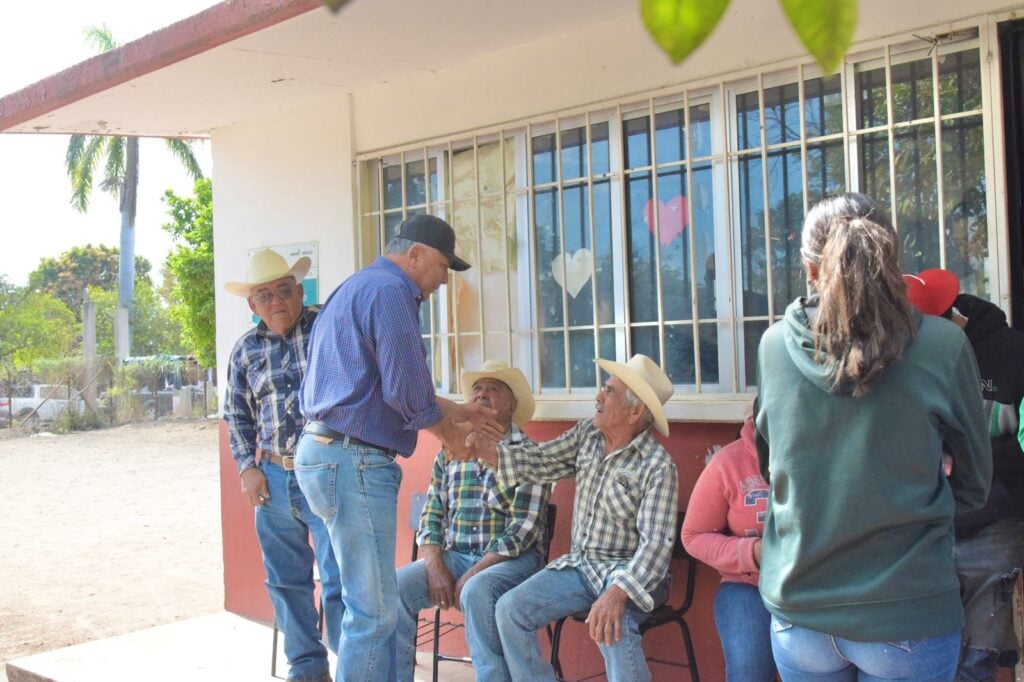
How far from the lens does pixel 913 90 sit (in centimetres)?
380

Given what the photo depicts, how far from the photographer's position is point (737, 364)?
166 inches

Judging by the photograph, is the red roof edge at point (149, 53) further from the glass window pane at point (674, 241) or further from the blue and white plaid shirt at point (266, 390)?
the glass window pane at point (674, 241)

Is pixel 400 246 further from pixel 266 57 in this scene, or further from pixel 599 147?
pixel 266 57

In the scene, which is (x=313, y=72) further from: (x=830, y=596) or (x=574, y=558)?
(x=830, y=596)

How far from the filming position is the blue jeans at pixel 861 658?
2.19m

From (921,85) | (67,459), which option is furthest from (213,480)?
(921,85)

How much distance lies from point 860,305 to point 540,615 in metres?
2.05

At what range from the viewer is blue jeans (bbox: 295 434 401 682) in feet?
12.0

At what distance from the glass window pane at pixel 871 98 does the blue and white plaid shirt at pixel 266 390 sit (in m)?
2.46

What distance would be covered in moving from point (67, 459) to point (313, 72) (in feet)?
51.0

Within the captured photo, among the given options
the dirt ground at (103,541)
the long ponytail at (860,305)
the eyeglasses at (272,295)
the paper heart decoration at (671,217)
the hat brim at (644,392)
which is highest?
the paper heart decoration at (671,217)

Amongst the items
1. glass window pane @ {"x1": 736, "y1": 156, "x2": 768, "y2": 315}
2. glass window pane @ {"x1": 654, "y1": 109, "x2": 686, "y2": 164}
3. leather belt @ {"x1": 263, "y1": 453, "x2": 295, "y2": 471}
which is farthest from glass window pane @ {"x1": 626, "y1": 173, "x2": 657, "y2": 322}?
leather belt @ {"x1": 263, "y1": 453, "x2": 295, "y2": 471}

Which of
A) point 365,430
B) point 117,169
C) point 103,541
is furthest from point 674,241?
point 117,169

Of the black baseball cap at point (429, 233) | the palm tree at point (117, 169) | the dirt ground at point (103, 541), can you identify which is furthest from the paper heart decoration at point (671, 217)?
the palm tree at point (117, 169)
